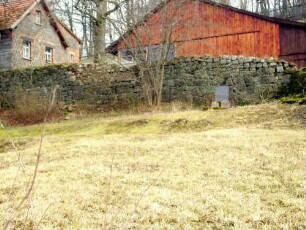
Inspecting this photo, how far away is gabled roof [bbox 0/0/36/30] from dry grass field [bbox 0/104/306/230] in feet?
56.4

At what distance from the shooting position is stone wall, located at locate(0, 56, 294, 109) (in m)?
15.0

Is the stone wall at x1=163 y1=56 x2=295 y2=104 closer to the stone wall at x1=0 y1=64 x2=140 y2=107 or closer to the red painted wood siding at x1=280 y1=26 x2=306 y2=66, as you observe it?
the stone wall at x1=0 y1=64 x2=140 y2=107

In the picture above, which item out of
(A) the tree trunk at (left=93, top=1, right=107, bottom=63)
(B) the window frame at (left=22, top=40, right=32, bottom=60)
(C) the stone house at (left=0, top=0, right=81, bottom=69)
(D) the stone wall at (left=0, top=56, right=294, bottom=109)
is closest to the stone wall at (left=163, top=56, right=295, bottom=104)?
(D) the stone wall at (left=0, top=56, right=294, bottom=109)

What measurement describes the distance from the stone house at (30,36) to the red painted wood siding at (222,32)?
24.2ft

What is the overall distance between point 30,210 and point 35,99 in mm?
14187

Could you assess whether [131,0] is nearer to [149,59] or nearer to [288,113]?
[149,59]

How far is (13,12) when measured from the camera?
26.7m

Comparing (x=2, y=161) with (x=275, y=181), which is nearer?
(x=275, y=181)

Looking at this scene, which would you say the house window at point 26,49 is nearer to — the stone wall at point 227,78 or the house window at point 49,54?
the house window at point 49,54

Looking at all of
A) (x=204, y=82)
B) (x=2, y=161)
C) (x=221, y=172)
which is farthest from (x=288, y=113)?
(x=2, y=161)

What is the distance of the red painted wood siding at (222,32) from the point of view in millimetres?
21062

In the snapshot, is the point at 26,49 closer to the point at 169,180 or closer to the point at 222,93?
the point at 222,93

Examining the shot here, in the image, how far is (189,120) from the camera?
11672 millimetres

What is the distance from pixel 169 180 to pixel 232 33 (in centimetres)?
1765
